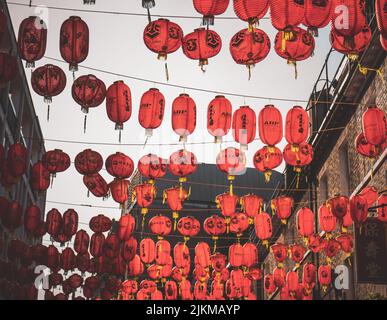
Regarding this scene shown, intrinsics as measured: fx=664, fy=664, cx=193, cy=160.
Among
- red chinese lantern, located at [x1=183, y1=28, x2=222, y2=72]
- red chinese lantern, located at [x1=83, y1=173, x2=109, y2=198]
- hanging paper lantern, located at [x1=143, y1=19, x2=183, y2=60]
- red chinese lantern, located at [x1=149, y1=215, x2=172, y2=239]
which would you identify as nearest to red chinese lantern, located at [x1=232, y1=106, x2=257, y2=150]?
red chinese lantern, located at [x1=183, y1=28, x2=222, y2=72]

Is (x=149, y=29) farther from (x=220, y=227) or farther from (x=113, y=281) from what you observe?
(x=113, y=281)

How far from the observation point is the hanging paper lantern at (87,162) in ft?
61.8

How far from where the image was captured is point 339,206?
17.9 metres

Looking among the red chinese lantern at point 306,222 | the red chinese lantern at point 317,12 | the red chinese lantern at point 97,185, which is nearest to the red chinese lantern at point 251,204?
the red chinese lantern at point 306,222

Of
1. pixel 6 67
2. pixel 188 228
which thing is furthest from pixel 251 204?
pixel 6 67

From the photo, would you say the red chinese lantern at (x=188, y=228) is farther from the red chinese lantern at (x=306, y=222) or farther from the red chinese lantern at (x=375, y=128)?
the red chinese lantern at (x=375, y=128)

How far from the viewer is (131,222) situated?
82.4ft

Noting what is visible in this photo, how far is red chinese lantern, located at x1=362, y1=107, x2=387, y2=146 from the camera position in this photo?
583 inches

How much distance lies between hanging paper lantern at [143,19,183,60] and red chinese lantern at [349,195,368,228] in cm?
603

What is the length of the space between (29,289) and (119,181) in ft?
38.9

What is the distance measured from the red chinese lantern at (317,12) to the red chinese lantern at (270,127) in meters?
4.19
